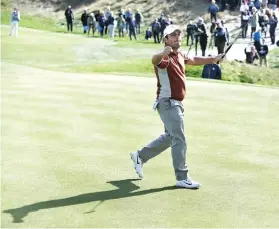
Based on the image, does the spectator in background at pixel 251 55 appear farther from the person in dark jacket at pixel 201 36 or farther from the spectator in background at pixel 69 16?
the spectator in background at pixel 69 16

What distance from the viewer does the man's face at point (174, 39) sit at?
754cm

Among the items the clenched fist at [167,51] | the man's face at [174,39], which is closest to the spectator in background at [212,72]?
the man's face at [174,39]

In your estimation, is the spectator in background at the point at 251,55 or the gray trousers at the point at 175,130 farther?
the spectator in background at the point at 251,55

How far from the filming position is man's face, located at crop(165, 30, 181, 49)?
7539mm

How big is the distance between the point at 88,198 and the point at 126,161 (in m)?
1.58

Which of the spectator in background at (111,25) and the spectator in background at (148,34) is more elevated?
the spectator in background at (111,25)

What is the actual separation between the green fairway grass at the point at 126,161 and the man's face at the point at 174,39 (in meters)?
1.60

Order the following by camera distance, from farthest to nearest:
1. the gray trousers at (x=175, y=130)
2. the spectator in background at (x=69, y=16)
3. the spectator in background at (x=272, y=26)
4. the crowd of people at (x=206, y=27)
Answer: the spectator in background at (x=69, y=16) < the spectator in background at (x=272, y=26) < the crowd of people at (x=206, y=27) < the gray trousers at (x=175, y=130)

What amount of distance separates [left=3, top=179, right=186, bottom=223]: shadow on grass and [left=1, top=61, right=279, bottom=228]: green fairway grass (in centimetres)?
1

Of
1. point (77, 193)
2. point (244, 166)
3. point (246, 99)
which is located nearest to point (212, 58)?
point (244, 166)

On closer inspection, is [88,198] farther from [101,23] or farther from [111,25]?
[101,23]

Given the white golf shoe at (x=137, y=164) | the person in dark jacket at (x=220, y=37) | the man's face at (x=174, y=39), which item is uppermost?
the man's face at (x=174, y=39)

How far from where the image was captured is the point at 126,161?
8.96 meters

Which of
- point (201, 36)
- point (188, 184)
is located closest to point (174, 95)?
point (188, 184)
